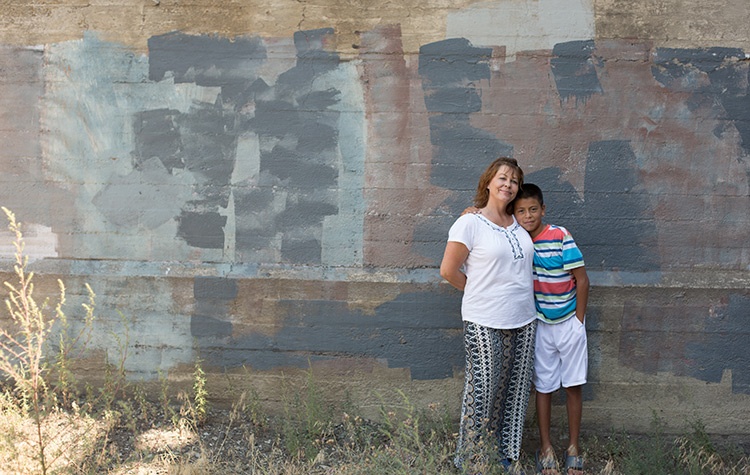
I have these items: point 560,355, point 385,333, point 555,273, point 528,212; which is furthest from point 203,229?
point 560,355

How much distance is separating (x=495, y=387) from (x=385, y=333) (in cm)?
91

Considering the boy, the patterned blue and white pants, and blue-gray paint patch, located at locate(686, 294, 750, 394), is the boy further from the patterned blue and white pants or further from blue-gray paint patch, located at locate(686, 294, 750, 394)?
blue-gray paint patch, located at locate(686, 294, 750, 394)

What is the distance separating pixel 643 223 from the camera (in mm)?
4668

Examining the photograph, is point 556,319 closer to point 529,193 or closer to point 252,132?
point 529,193

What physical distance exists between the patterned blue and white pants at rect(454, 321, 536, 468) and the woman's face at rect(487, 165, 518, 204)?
74 cm

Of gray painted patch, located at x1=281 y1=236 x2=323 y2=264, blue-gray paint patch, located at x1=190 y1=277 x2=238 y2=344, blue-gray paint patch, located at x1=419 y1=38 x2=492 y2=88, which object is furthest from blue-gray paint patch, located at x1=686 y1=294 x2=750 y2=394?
blue-gray paint patch, located at x1=190 y1=277 x2=238 y2=344

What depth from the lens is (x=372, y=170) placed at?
4.70 m

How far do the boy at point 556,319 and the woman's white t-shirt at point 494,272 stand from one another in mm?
206

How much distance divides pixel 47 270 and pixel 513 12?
349cm

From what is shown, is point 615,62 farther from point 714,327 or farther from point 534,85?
point 714,327

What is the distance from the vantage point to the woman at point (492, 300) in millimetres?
3979

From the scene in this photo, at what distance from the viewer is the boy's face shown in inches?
164

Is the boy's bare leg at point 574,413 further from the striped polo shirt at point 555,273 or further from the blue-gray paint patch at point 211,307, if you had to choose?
the blue-gray paint patch at point 211,307

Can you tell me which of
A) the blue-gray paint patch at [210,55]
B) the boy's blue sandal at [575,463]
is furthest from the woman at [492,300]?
the blue-gray paint patch at [210,55]
